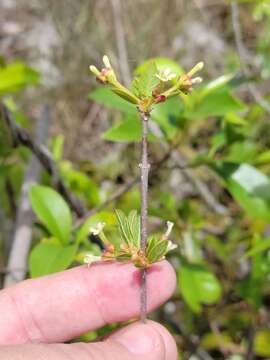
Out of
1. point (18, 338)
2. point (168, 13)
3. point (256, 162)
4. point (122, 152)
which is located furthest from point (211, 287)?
point (168, 13)

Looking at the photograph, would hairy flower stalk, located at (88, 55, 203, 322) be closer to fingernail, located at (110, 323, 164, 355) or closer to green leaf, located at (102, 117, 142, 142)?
fingernail, located at (110, 323, 164, 355)

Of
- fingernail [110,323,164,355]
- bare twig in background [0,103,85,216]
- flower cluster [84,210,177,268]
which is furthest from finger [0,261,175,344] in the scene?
bare twig in background [0,103,85,216]

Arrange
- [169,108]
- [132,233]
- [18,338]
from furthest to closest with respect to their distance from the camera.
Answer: [169,108] → [18,338] → [132,233]

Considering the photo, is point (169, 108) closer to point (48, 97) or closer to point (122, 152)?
point (122, 152)

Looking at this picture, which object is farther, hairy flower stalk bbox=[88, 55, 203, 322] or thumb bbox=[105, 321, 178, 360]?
thumb bbox=[105, 321, 178, 360]

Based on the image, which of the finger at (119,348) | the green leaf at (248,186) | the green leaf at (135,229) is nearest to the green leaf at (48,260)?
the finger at (119,348)

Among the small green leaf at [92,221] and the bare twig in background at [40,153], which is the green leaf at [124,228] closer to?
the small green leaf at [92,221]
